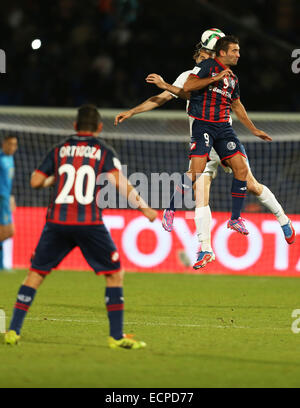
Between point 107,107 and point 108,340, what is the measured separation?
1160 cm

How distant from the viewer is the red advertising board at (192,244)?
565 inches

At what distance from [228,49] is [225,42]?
8 centimetres

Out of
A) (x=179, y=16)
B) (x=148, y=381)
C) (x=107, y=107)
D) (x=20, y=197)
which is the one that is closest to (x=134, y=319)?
(x=148, y=381)

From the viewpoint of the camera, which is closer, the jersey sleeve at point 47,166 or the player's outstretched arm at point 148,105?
the jersey sleeve at point 47,166

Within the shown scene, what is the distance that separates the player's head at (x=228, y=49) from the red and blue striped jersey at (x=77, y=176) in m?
2.39

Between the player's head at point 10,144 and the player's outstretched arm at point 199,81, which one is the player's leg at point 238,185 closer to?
the player's outstretched arm at point 199,81

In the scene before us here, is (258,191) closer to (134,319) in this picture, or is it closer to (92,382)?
(134,319)

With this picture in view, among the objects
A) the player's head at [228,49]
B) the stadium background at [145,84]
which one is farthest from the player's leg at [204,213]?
the stadium background at [145,84]

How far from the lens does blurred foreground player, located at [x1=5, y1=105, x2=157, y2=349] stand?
646cm

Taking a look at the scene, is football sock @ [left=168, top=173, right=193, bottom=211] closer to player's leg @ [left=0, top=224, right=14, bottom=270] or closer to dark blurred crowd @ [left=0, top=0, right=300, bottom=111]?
player's leg @ [left=0, top=224, right=14, bottom=270]

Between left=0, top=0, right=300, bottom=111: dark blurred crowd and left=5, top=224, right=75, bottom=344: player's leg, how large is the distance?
11.4 m

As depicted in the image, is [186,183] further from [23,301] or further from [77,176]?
[23,301]

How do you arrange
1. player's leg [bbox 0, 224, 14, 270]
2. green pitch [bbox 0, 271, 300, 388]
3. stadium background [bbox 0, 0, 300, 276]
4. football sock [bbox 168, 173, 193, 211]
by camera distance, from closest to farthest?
green pitch [bbox 0, 271, 300, 388]
football sock [bbox 168, 173, 193, 211]
player's leg [bbox 0, 224, 14, 270]
stadium background [bbox 0, 0, 300, 276]

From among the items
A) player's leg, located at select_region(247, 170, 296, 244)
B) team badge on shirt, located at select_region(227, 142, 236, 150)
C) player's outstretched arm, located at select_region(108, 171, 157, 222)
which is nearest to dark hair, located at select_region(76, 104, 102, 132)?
player's outstretched arm, located at select_region(108, 171, 157, 222)
